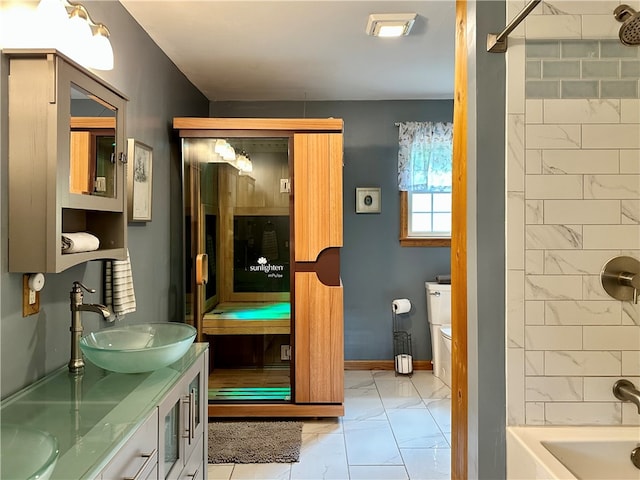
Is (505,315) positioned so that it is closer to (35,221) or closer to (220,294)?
(35,221)

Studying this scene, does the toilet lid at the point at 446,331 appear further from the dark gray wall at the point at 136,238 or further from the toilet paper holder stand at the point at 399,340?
the dark gray wall at the point at 136,238

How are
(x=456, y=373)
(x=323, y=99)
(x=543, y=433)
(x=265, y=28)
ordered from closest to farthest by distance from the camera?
(x=543, y=433)
(x=456, y=373)
(x=265, y=28)
(x=323, y=99)

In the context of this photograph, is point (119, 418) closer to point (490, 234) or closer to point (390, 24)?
point (490, 234)

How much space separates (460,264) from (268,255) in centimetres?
165

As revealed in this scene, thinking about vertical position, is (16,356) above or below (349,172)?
below

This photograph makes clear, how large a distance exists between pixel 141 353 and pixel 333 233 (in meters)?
1.68

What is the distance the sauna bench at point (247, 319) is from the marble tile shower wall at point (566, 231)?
1879 mm

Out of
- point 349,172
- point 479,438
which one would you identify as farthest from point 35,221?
point 349,172

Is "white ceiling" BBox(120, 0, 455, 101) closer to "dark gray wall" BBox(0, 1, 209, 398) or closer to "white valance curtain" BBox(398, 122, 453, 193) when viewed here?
"dark gray wall" BBox(0, 1, 209, 398)

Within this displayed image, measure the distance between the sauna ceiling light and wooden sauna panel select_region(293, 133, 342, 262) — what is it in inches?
27.0

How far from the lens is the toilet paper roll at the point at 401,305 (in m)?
3.98

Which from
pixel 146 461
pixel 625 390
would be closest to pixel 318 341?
pixel 146 461

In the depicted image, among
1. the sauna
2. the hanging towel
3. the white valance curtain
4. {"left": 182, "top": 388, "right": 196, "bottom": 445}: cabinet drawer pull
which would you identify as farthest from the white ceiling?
{"left": 182, "top": 388, "right": 196, "bottom": 445}: cabinet drawer pull

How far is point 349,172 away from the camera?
13.5ft
